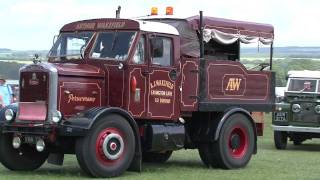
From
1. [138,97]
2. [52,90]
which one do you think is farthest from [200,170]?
[52,90]

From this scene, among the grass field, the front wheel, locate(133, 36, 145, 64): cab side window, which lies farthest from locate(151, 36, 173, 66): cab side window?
the grass field

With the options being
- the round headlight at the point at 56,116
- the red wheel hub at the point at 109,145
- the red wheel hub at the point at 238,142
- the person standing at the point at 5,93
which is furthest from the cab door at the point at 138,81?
the person standing at the point at 5,93

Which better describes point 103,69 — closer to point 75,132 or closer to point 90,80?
point 90,80

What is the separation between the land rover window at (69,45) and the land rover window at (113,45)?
9.6 inches

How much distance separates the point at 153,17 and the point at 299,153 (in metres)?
5.70

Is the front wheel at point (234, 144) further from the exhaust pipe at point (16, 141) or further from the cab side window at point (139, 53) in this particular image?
the exhaust pipe at point (16, 141)

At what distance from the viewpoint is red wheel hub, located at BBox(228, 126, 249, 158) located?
1390cm

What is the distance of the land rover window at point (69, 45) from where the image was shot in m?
12.7

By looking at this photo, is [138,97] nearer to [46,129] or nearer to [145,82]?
[145,82]

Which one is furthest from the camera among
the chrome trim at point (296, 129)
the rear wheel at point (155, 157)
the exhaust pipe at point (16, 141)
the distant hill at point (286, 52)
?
the chrome trim at point (296, 129)

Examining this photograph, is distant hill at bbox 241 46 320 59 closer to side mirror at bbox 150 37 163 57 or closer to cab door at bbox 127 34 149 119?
side mirror at bbox 150 37 163 57

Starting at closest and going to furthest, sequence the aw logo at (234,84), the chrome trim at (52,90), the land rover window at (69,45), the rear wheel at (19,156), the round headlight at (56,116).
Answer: the round headlight at (56,116)
the chrome trim at (52,90)
the rear wheel at (19,156)
the land rover window at (69,45)
the aw logo at (234,84)

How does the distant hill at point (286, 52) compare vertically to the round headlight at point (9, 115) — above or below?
above

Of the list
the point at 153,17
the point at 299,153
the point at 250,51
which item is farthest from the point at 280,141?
the point at 153,17
